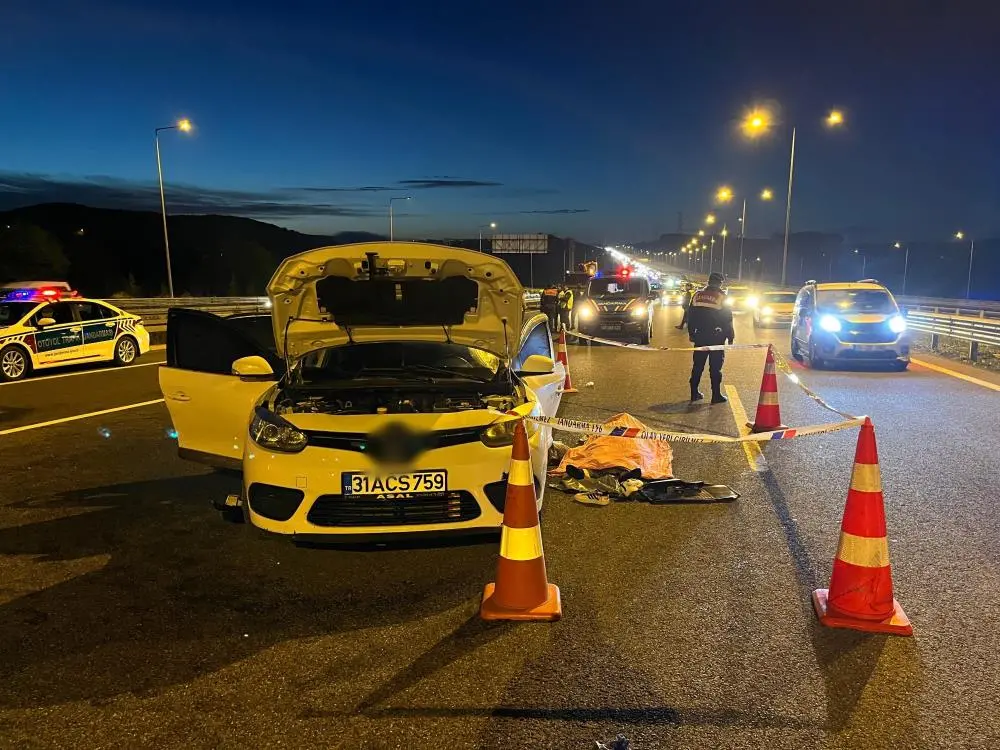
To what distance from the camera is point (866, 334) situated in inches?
513

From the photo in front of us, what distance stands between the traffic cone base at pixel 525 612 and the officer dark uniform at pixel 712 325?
6.69 m

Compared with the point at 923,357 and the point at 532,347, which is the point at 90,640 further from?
the point at 923,357

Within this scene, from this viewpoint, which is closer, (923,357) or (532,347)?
(532,347)

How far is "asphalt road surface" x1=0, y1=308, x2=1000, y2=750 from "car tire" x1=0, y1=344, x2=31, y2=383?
769 centimetres

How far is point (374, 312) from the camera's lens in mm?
5680

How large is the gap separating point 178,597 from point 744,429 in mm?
6301

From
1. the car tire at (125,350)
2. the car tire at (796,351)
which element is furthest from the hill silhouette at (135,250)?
the car tire at (796,351)

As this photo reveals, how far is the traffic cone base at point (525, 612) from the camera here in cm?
365

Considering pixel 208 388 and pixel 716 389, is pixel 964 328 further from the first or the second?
pixel 208 388

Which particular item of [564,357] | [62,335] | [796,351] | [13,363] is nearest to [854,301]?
[796,351]

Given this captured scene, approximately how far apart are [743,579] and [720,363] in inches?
243

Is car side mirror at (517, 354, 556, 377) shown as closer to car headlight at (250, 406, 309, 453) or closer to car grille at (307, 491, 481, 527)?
car grille at (307, 491, 481, 527)

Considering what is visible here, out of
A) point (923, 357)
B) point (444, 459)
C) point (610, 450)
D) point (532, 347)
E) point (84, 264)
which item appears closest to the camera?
point (444, 459)

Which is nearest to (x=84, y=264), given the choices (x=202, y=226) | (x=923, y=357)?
(x=202, y=226)
